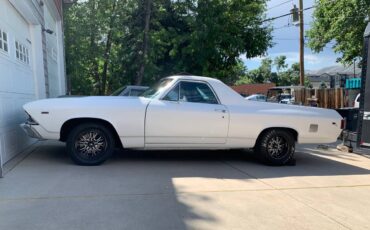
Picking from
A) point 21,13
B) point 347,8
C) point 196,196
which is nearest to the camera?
point 196,196

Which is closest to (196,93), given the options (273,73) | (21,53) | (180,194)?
(180,194)

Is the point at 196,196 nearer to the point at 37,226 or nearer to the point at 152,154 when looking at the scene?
the point at 37,226

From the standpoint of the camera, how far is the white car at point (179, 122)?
6.98 meters

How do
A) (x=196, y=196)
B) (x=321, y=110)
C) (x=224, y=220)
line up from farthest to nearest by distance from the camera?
1. (x=321, y=110)
2. (x=196, y=196)
3. (x=224, y=220)

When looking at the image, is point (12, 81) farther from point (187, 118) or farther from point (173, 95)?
point (187, 118)

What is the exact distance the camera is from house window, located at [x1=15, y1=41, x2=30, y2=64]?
8.82m

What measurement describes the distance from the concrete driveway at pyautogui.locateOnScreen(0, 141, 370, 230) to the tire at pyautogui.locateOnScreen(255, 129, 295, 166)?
0.25 meters

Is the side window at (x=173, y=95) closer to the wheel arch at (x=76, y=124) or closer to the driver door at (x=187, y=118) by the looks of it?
the driver door at (x=187, y=118)

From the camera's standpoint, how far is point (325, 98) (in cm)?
1916

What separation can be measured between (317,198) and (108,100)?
12.9 feet

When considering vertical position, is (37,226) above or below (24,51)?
below

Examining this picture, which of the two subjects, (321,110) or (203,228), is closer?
(203,228)

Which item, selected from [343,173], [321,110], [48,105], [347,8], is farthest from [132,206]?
[347,8]

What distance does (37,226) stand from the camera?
4.11 m
